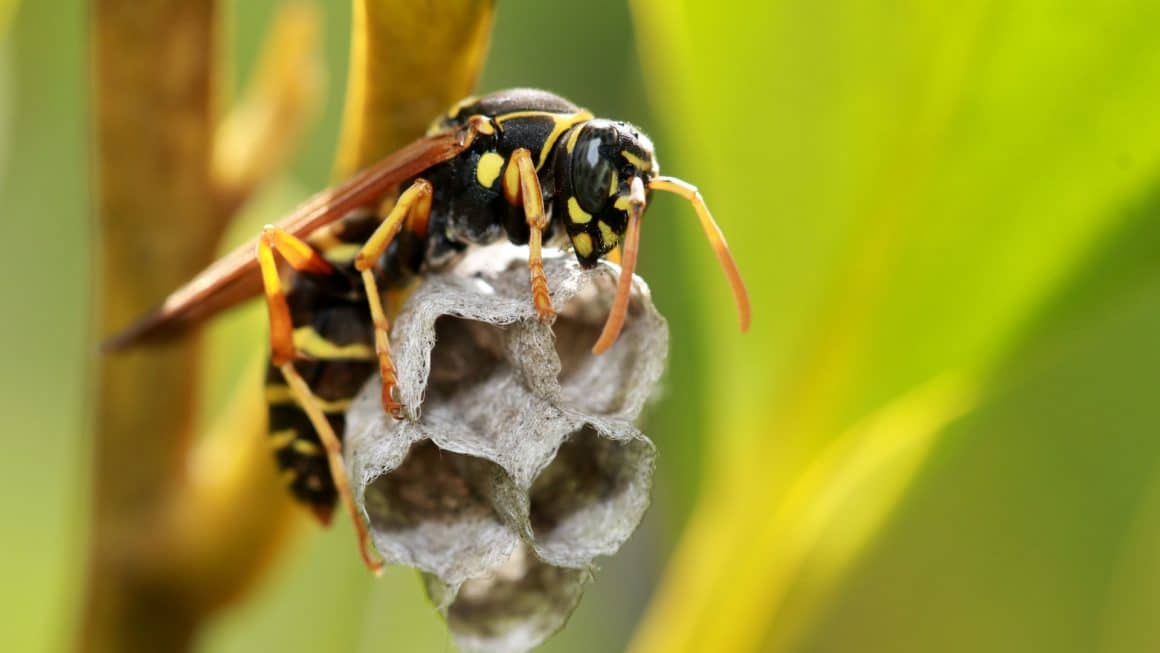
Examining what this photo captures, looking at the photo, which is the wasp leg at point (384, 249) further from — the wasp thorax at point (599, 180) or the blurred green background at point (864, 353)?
the blurred green background at point (864, 353)

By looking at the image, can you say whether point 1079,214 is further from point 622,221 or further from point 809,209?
point 622,221

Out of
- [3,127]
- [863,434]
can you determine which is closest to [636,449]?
[863,434]

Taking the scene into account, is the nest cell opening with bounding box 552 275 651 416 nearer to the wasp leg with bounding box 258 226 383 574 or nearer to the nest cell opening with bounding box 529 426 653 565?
the nest cell opening with bounding box 529 426 653 565

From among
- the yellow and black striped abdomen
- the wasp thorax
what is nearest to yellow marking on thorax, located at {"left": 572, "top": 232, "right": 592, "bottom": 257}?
the wasp thorax

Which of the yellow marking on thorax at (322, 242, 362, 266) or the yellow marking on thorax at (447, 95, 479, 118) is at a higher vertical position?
the yellow marking on thorax at (447, 95, 479, 118)

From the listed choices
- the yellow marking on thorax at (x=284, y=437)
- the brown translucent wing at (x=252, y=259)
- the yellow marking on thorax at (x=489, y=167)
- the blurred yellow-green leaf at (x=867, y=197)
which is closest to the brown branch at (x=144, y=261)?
the brown translucent wing at (x=252, y=259)

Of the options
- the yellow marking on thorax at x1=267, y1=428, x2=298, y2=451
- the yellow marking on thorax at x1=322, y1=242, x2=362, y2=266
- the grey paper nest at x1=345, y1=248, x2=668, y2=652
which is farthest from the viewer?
the yellow marking on thorax at x1=322, y1=242, x2=362, y2=266

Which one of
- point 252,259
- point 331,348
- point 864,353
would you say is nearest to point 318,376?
point 331,348

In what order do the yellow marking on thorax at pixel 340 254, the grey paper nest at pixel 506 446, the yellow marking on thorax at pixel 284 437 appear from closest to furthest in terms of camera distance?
the grey paper nest at pixel 506 446, the yellow marking on thorax at pixel 284 437, the yellow marking on thorax at pixel 340 254
